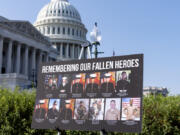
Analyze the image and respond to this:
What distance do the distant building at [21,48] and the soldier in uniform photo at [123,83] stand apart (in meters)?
47.8

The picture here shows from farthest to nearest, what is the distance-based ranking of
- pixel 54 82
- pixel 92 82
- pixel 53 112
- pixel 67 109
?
pixel 54 82 < pixel 53 112 < pixel 67 109 < pixel 92 82

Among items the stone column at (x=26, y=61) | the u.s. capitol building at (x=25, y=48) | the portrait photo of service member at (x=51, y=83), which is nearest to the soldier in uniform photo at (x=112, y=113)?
the portrait photo of service member at (x=51, y=83)

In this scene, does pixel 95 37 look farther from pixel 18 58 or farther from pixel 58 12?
pixel 58 12

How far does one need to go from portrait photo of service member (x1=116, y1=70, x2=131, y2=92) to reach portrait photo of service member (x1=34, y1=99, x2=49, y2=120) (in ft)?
10.6

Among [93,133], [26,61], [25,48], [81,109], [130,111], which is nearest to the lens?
[130,111]

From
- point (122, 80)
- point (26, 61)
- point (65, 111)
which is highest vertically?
point (26, 61)

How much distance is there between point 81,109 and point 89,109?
38 centimetres

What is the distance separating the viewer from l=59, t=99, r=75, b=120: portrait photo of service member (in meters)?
12.6

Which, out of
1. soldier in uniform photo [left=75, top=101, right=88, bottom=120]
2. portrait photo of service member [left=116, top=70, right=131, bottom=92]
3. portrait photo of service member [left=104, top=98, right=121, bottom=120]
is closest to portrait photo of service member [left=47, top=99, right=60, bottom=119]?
soldier in uniform photo [left=75, top=101, right=88, bottom=120]

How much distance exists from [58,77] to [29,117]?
583 centimetres

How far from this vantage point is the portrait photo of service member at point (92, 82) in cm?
1234

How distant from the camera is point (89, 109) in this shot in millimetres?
12164

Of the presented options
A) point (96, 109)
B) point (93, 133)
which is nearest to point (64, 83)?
point (96, 109)

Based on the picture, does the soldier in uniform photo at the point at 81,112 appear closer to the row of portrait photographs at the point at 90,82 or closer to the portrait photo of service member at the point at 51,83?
the row of portrait photographs at the point at 90,82
